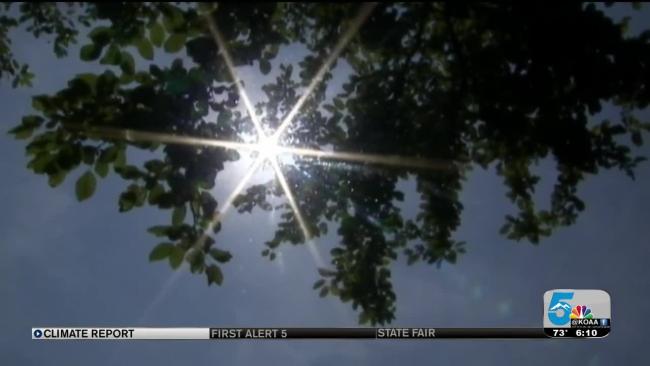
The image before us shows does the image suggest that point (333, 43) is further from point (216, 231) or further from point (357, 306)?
point (357, 306)

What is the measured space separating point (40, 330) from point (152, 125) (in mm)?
4256

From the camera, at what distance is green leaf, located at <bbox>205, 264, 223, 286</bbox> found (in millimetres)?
5879

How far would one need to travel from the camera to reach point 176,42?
5.62 meters

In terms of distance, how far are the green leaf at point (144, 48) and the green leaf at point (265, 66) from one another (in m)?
1.24

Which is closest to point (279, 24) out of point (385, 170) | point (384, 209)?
point (385, 170)

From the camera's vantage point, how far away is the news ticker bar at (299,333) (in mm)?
6832

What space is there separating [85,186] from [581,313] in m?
6.06

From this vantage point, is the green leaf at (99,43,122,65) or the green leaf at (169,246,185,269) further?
the green leaf at (169,246,185,269)

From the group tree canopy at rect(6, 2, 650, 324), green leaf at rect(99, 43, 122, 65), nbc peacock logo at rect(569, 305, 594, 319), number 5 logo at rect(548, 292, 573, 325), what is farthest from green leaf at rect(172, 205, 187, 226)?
nbc peacock logo at rect(569, 305, 594, 319)

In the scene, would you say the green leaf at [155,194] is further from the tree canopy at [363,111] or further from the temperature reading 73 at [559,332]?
the temperature reading 73 at [559,332]

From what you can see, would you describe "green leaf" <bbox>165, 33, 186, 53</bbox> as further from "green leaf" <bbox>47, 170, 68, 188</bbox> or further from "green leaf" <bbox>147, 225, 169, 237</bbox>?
"green leaf" <bbox>147, 225, 169, 237</bbox>

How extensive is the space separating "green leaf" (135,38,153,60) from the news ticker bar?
376 cm

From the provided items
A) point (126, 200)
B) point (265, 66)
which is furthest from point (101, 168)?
Result: point (265, 66)

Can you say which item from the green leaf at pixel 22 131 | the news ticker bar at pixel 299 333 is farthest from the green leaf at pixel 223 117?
the news ticker bar at pixel 299 333
